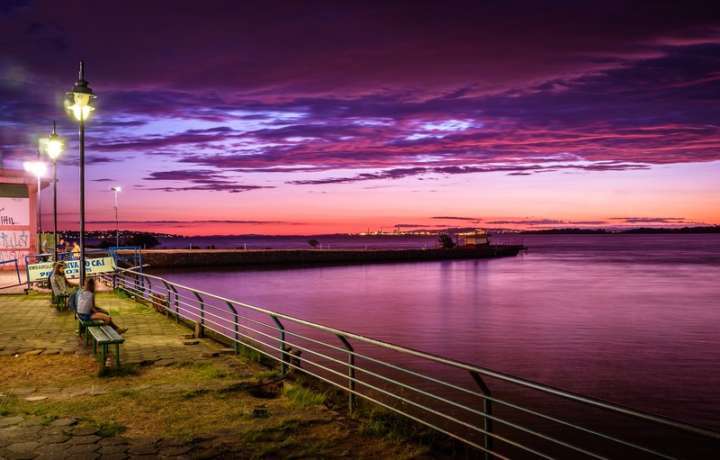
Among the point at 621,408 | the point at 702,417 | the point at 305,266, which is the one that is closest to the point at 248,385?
the point at 621,408

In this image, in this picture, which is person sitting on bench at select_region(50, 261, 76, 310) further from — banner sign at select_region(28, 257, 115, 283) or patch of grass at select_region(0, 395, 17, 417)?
patch of grass at select_region(0, 395, 17, 417)

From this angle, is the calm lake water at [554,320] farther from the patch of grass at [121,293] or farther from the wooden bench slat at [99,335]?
the wooden bench slat at [99,335]

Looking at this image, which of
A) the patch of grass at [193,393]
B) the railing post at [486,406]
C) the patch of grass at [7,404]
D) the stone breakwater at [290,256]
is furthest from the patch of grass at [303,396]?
the stone breakwater at [290,256]

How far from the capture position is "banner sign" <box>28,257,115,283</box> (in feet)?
71.2

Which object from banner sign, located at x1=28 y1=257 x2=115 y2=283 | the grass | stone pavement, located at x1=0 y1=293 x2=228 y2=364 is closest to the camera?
the grass

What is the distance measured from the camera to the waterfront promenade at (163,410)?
6.41 meters

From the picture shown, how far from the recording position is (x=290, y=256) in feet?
263

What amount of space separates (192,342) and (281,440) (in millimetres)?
6518

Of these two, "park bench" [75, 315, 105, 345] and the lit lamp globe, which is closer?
"park bench" [75, 315, 105, 345]

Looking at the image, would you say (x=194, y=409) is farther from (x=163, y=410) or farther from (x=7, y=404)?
(x=7, y=404)

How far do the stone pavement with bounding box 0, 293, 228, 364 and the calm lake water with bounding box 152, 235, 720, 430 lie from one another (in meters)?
9.80

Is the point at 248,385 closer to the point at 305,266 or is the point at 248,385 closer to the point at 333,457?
the point at 333,457

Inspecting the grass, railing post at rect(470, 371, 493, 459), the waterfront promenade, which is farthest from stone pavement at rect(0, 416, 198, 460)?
railing post at rect(470, 371, 493, 459)

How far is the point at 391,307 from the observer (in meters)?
36.2
